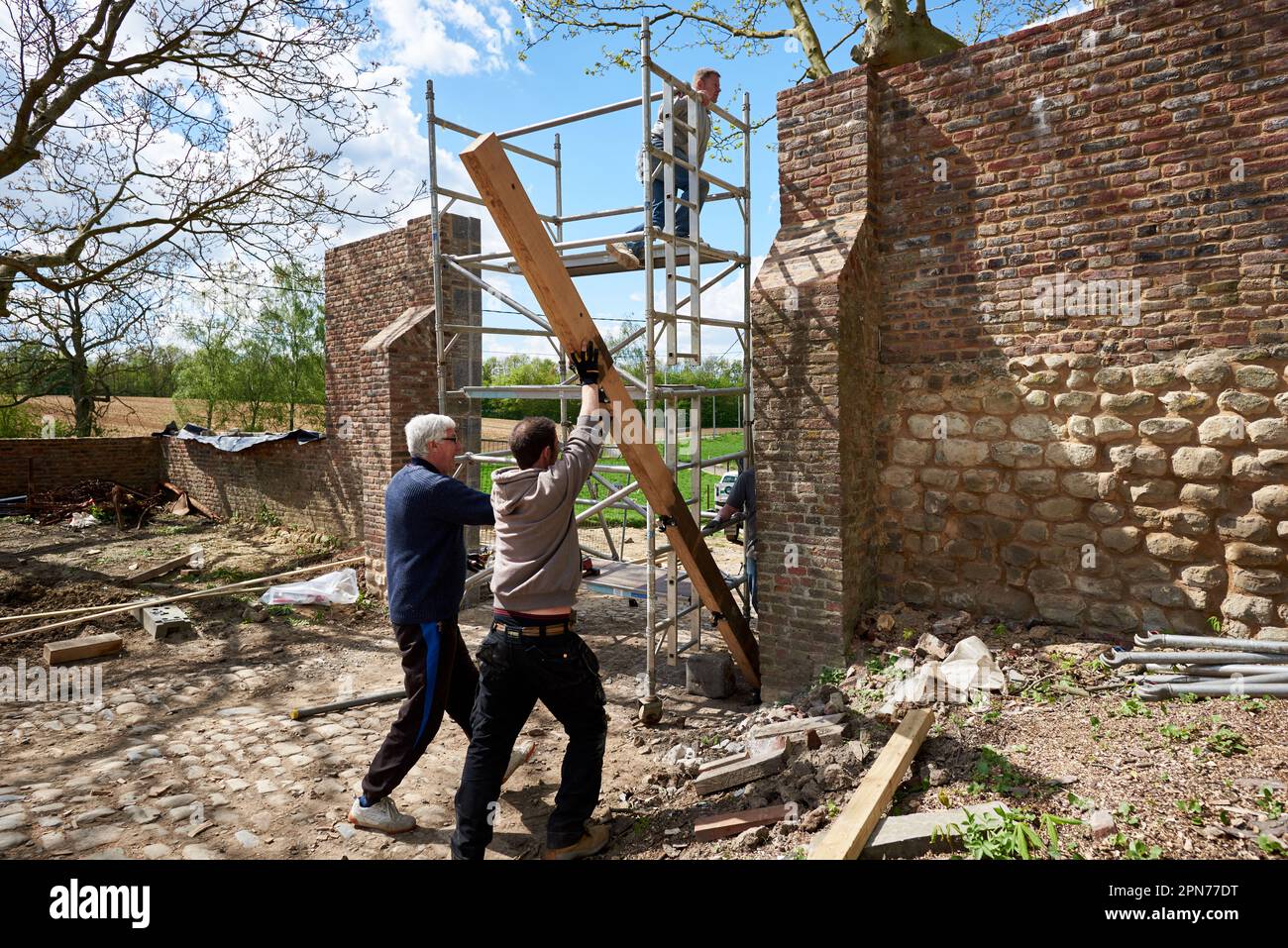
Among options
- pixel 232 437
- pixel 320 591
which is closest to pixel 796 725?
pixel 320 591

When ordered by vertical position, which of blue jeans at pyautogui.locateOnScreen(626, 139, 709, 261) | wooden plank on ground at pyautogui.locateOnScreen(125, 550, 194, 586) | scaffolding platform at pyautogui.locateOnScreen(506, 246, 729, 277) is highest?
blue jeans at pyautogui.locateOnScreen(626, 139, 709, 261)

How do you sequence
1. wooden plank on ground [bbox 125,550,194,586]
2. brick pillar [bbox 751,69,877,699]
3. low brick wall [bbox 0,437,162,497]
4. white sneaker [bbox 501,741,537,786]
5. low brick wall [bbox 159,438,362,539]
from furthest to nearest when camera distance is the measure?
low brick wall [bbox 0,437,162,497], low brick wall [bbox 159,438,362,539], wooden plank on ground [bbox 125,550,194,586], brick pillar [bbox 751,69,877,699], white sneaker [bbox 501,741,537,786]

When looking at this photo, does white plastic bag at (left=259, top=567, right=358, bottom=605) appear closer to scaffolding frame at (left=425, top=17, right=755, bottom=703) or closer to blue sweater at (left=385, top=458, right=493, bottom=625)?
scaffolding frame at (left=425, top=17, right=755, bottom=703)

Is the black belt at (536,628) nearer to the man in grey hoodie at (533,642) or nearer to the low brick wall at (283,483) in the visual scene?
the man in grey hoodie at (533,642)

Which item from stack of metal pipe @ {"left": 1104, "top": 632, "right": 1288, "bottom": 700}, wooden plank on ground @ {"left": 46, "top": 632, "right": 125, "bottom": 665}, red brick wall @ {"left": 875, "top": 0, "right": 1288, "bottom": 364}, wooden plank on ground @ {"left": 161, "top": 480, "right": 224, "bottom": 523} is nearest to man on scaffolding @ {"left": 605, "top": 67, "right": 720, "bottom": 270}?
red brick wall @ {"left": 875, "top": 0, "right": 1288, "bottom": 364}

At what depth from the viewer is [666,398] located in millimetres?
5852

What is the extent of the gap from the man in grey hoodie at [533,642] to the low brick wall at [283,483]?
8095 millimetres

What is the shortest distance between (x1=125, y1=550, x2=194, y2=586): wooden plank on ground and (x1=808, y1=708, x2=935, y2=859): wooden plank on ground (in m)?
10.1

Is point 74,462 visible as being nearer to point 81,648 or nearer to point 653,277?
point 81,648

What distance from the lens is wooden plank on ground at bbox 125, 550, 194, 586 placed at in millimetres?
9961

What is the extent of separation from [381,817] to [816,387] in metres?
3.94

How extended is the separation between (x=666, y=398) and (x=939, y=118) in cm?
290

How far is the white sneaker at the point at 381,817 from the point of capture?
4027 millimetres
